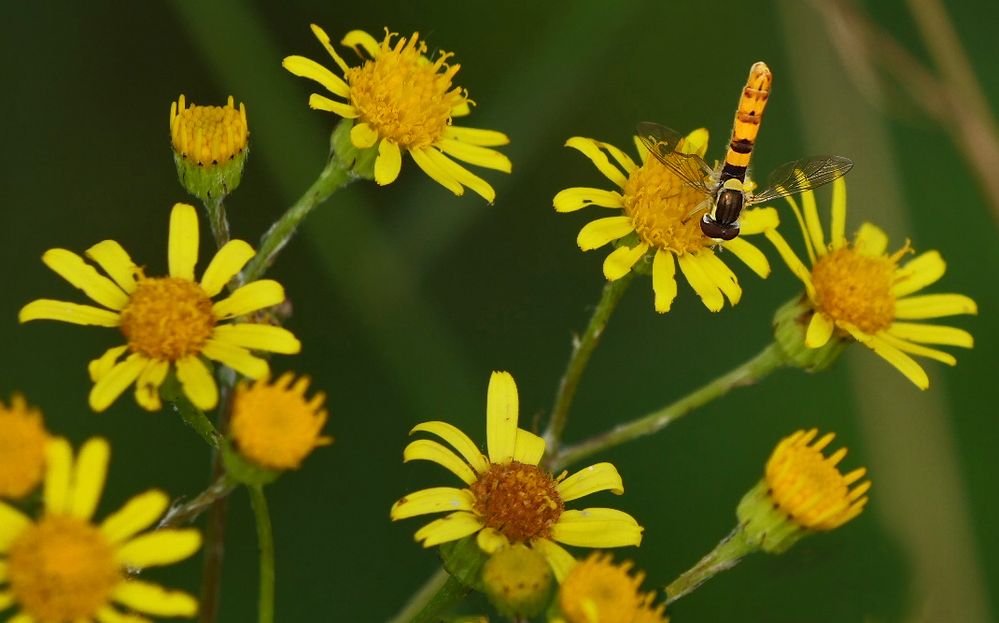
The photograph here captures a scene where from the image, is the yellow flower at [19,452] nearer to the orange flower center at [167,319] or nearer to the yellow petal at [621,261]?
the orange flower center at [167,319]

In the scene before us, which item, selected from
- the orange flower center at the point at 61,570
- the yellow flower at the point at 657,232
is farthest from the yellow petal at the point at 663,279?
the orange flower center at the point at 61,570

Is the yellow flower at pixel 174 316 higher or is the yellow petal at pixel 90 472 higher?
the yellow flower at pixel 174 316

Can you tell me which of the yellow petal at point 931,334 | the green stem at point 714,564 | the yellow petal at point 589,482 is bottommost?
the green stem at point 714,564

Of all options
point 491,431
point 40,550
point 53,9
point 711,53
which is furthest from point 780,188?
point 53,9

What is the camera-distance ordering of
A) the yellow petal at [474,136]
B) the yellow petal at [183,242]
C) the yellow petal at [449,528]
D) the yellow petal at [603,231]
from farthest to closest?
the yellow petal at [474,136], the yellow petal at [603,231], the yellow petal at [183,242], the yellow petal at [449,528]

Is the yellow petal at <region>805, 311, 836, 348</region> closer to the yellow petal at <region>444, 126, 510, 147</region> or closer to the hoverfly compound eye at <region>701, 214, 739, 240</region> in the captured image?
the hoverfly compound eye at <region>701, 214, 739, 240</region>

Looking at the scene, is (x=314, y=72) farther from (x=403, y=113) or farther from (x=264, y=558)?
(x=264, y=558)

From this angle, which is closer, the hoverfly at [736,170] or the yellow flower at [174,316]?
the yellow flower at [174,316]
